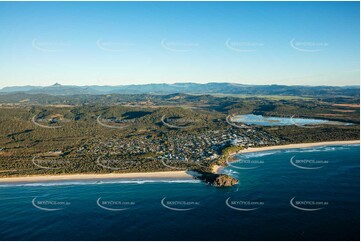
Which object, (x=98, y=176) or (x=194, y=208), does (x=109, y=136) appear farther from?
(x=194, y=208)

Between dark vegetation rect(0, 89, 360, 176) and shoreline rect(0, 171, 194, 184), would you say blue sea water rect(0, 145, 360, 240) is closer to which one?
shoreline rect(0, 171, 194, 184)

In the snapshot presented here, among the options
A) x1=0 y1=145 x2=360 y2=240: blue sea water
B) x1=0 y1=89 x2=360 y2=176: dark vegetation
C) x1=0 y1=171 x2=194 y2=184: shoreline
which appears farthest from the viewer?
x1=0 y1=89 x2=360 y2=176: dark vegetation

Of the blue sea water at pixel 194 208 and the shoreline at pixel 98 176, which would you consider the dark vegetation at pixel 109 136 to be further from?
the blue sea water at pixel 194 208

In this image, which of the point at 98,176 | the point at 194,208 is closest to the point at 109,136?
the point at 98,176

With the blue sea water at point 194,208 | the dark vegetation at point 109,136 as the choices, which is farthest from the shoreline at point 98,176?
the blue sea water at point 194,208

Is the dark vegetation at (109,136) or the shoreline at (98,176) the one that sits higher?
the dark vegetation at (109,136)

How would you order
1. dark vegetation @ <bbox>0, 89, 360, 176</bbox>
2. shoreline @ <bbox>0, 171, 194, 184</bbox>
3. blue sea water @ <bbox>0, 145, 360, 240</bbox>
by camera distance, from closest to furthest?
blue sea water @ <bbox>0, 145, 360, 240</bbox> → shoreline @ <bbox>0, 171, 194, 184</bbox> → dark vegetation @ <bbox>0, 89, 360, 176</bbox>

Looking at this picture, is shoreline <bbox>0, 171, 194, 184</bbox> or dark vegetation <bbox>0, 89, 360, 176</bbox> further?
dark vegetation <bbox>0, 89, 360, 176</bbox>

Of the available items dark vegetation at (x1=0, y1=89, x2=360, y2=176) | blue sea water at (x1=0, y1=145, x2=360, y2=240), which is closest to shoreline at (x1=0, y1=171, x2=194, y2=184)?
dark vegetation at (x1=0, y1=89, x2=360, y2=176)
